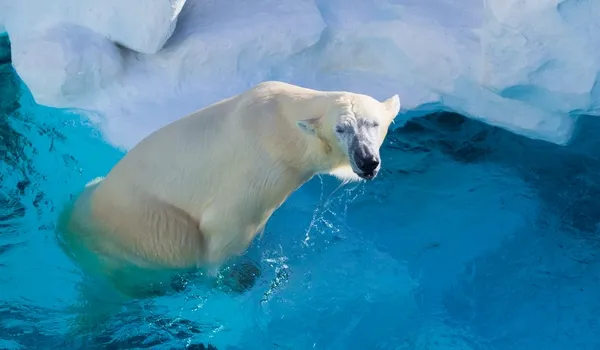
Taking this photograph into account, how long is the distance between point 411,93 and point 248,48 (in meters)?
1.10

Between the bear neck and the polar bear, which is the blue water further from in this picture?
the bear neck

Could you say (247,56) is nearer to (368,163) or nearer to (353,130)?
(353,130)

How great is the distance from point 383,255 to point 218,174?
52.6 inches

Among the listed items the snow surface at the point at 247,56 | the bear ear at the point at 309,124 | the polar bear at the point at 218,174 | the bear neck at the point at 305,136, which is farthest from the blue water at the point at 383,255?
the bear ear at the point at 309,124

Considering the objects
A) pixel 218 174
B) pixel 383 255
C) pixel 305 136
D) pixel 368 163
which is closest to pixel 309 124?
pixel 305 136

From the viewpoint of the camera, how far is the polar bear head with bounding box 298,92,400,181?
3.42 metres

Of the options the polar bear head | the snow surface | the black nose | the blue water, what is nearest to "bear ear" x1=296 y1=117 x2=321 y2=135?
the polar bear head

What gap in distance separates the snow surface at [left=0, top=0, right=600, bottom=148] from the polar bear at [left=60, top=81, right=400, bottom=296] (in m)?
0.93

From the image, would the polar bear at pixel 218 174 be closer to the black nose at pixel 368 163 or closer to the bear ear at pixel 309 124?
the bear ear at pixel 309 124

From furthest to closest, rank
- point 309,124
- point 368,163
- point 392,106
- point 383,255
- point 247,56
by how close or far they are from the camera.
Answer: point 247,56
point 383,255
point 392,106
point 309,124
point 368,163

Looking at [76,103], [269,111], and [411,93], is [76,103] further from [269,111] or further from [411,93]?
[411,93]

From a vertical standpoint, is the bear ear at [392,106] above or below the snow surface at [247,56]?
above

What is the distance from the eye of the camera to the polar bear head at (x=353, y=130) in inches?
135

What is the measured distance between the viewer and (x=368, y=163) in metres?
3.39
